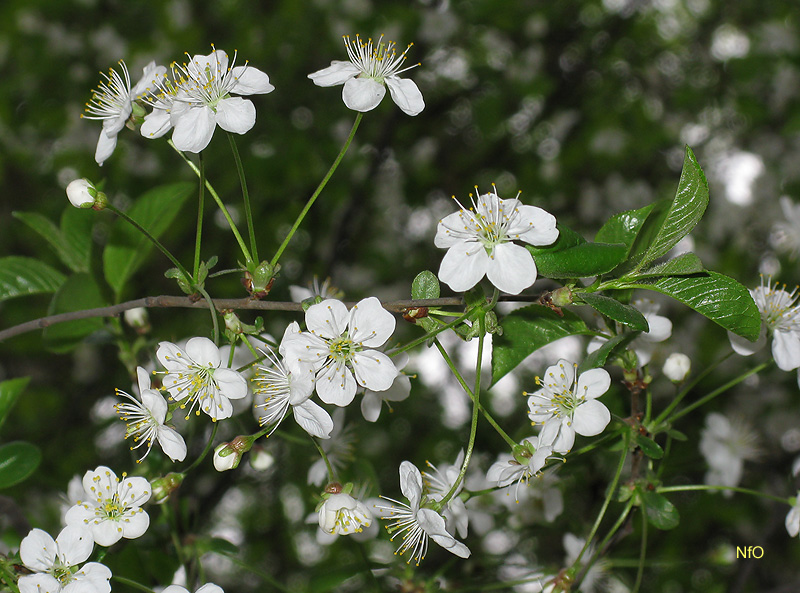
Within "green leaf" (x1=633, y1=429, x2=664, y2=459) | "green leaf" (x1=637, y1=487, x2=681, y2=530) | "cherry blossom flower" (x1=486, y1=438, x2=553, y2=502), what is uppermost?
"green leaf" (x1=633, y1=429, x2=664, y2=459)

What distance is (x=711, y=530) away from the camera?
298 cm

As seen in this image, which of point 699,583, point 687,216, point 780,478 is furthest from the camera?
point 699,583

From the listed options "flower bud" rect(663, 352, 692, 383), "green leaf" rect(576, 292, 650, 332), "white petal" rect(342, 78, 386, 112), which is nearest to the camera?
"green leaf" rect(576, 292, 650, 332)

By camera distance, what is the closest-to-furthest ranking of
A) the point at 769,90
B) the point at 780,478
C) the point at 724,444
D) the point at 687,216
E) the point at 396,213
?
the point at 687,216 → the point at 724,444 → the point at 780,478 → the point at 769,90 → the point at 396,213

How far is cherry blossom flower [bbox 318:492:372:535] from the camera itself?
92 centimetres

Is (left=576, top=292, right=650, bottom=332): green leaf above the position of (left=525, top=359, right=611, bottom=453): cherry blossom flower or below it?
above

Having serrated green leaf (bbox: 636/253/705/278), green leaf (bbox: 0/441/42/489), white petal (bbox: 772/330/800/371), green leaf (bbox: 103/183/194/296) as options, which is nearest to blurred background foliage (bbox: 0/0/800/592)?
green leaf (bbox: 103/183/194/296)

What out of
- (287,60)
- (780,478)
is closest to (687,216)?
(780,478)

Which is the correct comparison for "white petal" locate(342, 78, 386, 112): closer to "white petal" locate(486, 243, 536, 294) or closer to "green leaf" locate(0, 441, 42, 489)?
"white petal" locate(486, 243, 536, 294)

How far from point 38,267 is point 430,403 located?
242 centimetres

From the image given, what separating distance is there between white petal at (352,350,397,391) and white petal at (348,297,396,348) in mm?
17

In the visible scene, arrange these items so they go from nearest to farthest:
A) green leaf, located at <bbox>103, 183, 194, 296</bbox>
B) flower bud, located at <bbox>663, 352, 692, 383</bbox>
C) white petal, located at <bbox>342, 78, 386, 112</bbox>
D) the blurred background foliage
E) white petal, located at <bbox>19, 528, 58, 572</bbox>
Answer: white petal, located at <bbox>19, 528, 58, 572</bbox> → white petal, located at <bbox>342, 78, 386, 112</bbox> → flower bud, located at <bbox>663, 352, 692, 383</bbox> → green leaf, located at <bbox>103, 183, 194, 296</bbox> → the blurred background foliage

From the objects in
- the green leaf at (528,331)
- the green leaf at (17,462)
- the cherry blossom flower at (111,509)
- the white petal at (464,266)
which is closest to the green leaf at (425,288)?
the white petal at (464,266)

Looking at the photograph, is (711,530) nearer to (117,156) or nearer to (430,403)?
(430,403)
